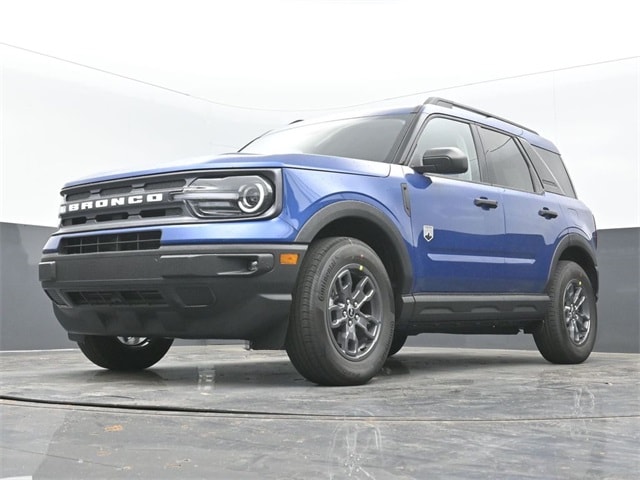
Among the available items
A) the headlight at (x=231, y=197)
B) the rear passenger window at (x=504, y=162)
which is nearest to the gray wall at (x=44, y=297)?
the rear passenger window at (x=504, y=162)

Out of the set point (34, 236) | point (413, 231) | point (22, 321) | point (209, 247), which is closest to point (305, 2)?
point (34, 236)

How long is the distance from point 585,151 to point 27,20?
6.21m

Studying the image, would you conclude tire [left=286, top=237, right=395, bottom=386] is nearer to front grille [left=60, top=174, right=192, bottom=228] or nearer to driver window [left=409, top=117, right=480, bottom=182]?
front grille [left=60, top=174, right=192, bottom=228]

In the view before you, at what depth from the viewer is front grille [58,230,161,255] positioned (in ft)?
15.7

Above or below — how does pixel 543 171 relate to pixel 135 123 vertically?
below

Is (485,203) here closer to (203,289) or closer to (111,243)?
(203,289)

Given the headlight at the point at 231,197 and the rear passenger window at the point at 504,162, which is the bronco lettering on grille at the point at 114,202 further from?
the rear passenger window at the point at 504,162

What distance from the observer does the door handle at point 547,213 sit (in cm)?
693

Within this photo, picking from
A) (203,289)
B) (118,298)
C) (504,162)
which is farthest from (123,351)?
(504,162)

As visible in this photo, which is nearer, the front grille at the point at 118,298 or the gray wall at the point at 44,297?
the front grille at the point at 118,298

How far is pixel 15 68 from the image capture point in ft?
30.5

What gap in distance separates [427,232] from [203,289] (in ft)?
5.38

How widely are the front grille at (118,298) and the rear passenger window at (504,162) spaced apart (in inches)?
114

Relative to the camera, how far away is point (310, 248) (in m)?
4.88
